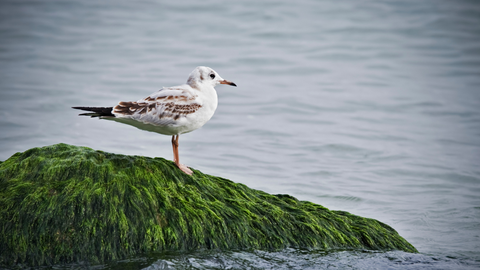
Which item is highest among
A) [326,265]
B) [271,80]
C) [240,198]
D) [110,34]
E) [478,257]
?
[110,34]

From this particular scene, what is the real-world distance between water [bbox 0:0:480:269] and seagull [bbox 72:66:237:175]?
1.49 metres

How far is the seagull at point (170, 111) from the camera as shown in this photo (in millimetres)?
5477

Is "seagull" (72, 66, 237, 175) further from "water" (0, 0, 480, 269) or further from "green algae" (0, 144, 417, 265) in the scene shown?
"water" (0, 0, 480, 269)

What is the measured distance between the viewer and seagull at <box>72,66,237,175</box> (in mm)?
5477

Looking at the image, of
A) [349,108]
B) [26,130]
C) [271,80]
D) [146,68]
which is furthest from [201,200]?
[146,68]

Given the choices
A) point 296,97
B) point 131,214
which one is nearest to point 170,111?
point 131,214

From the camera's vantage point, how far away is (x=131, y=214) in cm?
488

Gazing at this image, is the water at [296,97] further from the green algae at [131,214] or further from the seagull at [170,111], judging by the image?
the seagull at [170,111]

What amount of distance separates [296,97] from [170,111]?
1138 cm

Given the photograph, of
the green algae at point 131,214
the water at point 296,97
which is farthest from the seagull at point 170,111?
the water at point 296,97

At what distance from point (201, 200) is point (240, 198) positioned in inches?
21.7

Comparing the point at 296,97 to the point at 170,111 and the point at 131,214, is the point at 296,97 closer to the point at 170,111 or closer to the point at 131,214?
the point at 170,111

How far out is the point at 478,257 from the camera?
6859 millimetres

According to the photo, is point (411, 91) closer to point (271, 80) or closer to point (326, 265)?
point (271, 80)
